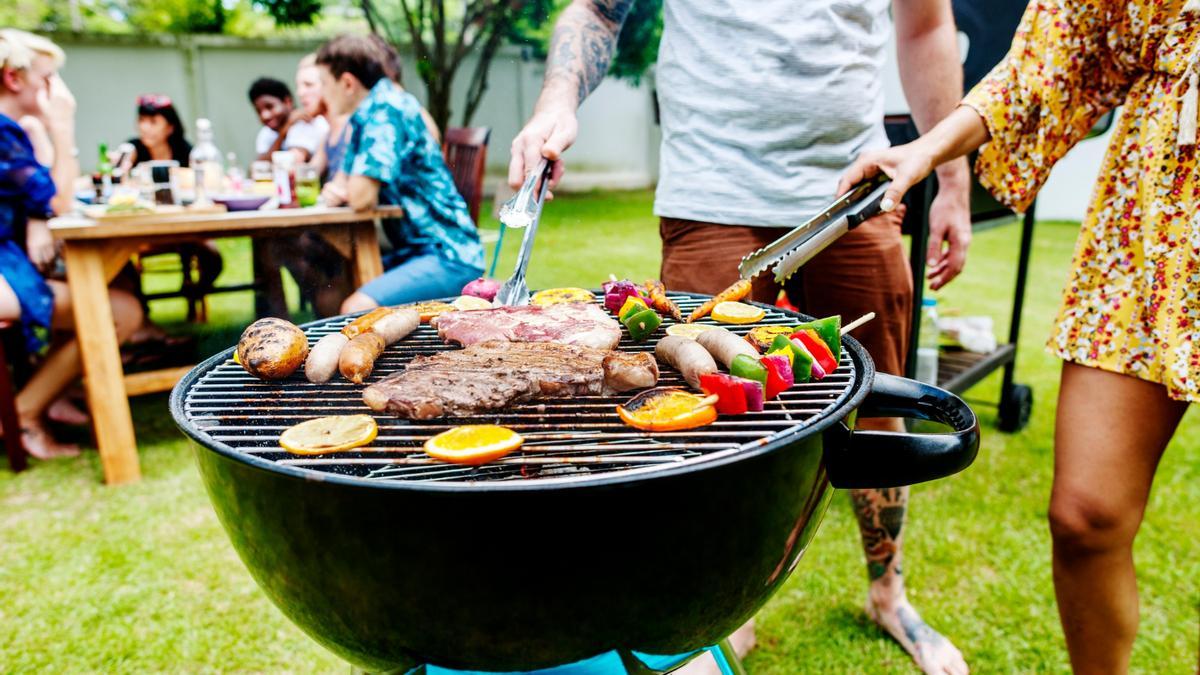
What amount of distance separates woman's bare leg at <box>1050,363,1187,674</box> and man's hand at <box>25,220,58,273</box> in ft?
16.7

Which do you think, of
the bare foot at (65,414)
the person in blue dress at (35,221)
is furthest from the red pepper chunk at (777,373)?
the bare foot at (65,414)

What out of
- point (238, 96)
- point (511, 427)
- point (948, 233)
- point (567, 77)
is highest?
point (238, 96)

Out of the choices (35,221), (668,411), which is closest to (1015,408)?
(668,411)

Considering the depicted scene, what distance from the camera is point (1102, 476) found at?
5.58 feet

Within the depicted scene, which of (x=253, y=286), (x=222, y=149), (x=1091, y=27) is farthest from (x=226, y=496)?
(x=222, y=149)

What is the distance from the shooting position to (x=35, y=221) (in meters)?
4.46

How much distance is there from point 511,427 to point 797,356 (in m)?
0.57

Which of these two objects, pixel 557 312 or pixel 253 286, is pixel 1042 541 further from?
pixel 253 286

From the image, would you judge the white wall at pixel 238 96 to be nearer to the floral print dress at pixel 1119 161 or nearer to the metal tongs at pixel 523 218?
the metal tongs at pixel 523 218

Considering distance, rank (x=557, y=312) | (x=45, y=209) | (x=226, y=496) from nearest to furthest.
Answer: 1. (x=226, y=496)
2. (x=557, y=312)
3. (x=45, y=209)

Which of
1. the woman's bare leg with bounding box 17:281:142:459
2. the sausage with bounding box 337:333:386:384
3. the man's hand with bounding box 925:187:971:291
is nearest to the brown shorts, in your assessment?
the man's hand with bounding box 925:187:971:291

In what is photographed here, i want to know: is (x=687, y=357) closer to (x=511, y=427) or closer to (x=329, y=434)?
(x=511, y=427)

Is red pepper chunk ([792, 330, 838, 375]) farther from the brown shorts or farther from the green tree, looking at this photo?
the green tree

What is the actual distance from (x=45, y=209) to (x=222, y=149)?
34.4 feet
